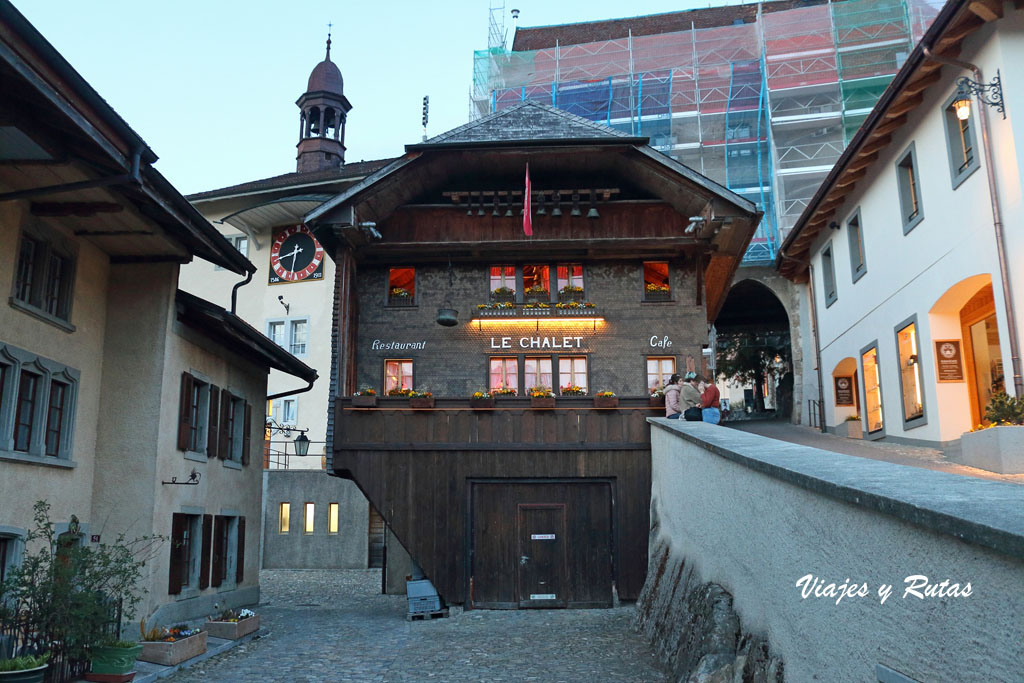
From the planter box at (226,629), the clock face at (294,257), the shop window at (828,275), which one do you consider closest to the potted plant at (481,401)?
the planter box at (226,629)

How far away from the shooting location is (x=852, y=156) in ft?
67.5

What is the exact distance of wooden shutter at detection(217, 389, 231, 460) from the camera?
19.1 meters

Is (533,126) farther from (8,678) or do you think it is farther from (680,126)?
(680,126)

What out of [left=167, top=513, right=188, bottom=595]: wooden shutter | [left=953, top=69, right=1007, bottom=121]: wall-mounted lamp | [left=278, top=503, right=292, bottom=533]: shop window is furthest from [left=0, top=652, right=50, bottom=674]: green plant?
[left=278, top=503, right=292, bottom=533]: shop window

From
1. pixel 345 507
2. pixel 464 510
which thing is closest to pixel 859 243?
pixel 464 510

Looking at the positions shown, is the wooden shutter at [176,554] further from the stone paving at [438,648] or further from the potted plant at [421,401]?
the potted plant at [421,401]

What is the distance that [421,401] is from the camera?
18.5m

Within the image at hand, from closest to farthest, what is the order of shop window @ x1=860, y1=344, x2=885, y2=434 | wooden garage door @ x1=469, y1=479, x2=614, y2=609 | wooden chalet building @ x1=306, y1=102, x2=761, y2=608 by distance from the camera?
wooden garage door @ x1=469, y1=479, x2=614, y2=609, wooden chalet building @ x1=306, y1=102, x2=761, y2=608, shop window @ x1=860, y1=344, x2=885, y2=434

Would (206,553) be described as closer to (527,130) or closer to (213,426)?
(213,426)

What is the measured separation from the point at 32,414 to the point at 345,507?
2032cm

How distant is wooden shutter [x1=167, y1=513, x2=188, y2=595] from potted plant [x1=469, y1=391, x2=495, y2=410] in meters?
5.81

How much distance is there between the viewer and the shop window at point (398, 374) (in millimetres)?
20438

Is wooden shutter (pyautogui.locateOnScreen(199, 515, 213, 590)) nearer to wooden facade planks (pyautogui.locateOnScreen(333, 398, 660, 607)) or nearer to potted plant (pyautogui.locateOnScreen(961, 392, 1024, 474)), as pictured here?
wooden facade planks (pyautogui.locateOnScreen(333, 398, 660, 607))

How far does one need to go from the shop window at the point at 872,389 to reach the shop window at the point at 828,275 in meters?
3.57
